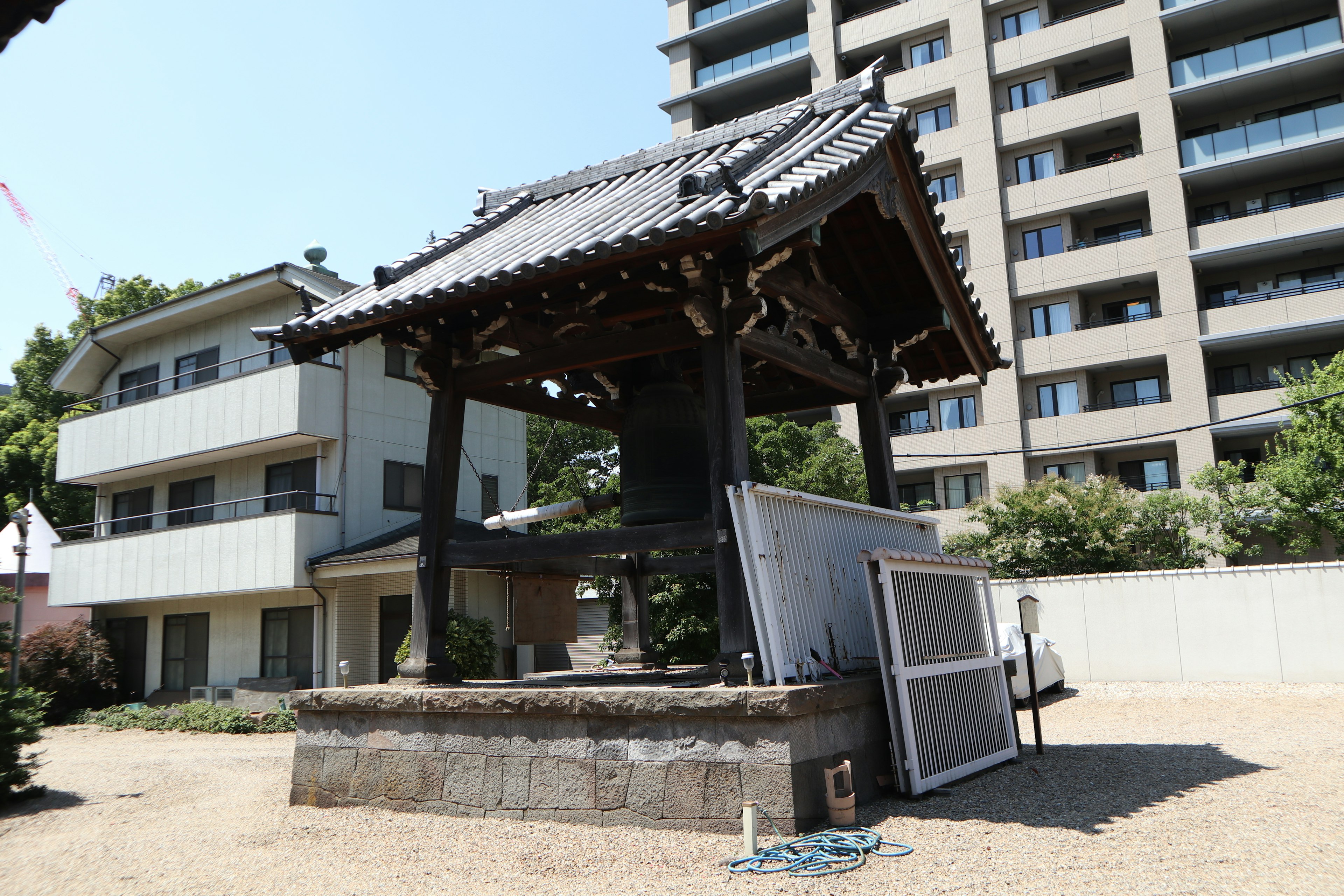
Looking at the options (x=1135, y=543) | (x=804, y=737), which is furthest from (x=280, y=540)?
(x=1135, y=543)

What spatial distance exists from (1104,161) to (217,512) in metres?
33.1

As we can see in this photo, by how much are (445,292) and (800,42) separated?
39.4m

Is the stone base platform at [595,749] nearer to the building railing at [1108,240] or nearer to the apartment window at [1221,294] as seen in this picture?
the building railing at [1108,240]

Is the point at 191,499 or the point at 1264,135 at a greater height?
the point at 1264,135

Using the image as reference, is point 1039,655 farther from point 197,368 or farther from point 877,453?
point 197,368

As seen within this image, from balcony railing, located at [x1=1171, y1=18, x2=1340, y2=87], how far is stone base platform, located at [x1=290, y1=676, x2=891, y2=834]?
35442mm

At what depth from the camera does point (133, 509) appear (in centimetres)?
2572

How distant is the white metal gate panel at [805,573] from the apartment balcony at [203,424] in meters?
15.7

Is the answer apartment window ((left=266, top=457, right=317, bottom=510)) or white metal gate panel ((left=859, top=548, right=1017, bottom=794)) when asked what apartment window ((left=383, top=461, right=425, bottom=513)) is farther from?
white metal gate panel ((left=859, top=548, right=1017, bottom=794))

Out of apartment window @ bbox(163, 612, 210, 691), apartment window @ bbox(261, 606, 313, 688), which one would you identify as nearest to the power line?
apartment window @ bbox(261, 606, 313, 688)

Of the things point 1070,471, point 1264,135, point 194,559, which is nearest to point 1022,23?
point 1264,135

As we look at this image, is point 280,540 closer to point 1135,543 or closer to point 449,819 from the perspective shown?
point 449,819

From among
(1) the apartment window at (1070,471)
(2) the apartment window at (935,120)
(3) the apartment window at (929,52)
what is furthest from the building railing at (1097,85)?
(1) the apartment window at (1070,471)

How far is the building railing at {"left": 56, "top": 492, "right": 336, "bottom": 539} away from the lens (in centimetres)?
2144
